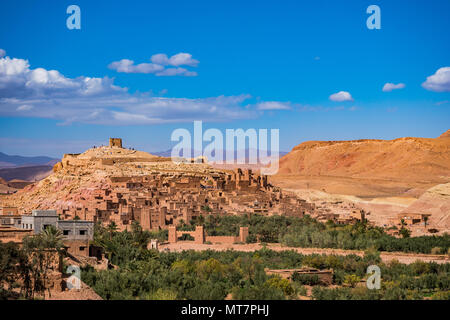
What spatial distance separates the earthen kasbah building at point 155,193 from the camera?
4247 cm

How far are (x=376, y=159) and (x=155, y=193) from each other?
65044 millimetres

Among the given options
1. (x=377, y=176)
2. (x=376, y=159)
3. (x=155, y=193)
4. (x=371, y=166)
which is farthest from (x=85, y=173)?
(x=376, y=159)

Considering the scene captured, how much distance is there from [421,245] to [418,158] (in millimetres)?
66429

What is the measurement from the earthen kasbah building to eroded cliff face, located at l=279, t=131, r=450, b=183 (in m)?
37.7

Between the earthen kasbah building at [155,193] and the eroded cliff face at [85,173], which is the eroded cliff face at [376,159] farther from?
the eroded cliff face at [85,173]

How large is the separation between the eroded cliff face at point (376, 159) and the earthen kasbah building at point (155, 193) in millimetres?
37741

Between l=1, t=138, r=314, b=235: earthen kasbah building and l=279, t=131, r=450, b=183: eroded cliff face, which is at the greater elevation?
l=279, t=131, r=450, b=183: eroded cliff face

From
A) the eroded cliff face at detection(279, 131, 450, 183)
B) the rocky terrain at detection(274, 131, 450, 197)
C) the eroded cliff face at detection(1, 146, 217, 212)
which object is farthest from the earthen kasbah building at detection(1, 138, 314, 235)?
the eroded cliff face at detection(279, 131, 450, 183)

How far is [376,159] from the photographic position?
354 feet

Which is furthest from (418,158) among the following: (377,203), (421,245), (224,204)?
(421,245)

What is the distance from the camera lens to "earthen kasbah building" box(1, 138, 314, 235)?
42469 mm

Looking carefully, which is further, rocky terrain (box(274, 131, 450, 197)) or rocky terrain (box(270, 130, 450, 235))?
rocky terrain (box(274, 131, 450, 197))

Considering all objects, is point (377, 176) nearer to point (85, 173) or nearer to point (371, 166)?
point (371, 166)

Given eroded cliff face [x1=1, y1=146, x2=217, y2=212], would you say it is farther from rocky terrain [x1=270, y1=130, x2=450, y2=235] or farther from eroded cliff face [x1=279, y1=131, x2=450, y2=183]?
eroded cliff face [x1=279, y1=131, x2=450, y2=183]
